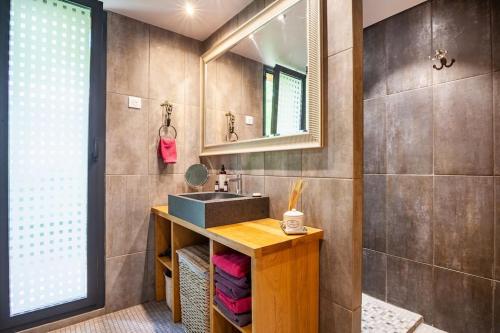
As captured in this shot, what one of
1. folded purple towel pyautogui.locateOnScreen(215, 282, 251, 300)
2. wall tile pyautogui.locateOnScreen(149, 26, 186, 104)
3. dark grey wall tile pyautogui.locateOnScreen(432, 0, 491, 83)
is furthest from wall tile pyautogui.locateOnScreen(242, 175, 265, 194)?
dark grey wall tile pyautogui.locateOnScreen(432, 0, 491, 83)

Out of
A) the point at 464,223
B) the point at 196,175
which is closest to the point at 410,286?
the point at 464,223

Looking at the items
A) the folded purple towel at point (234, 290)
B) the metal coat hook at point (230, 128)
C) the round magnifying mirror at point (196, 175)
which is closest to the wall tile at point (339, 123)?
the folded purple towel at point (234, 290)

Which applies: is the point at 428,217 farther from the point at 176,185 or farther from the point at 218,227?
the point at 176,185

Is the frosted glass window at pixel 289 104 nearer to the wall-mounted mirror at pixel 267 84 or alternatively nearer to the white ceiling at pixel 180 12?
the wall-mounted mirror at pixel 267 84

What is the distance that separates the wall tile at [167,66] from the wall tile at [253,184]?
0.99 m

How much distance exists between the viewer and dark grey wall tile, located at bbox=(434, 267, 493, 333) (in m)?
1.62

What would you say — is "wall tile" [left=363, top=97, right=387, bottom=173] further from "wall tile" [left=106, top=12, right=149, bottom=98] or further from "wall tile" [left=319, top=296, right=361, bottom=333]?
"wall tile" [left=106, top=12, right=149, bottom=98]

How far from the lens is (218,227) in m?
1.46

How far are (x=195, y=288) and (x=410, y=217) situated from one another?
1.67m

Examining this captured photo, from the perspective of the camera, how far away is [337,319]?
1.26m

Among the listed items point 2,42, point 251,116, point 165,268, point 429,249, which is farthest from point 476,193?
point 2,42

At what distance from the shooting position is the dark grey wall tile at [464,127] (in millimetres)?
1612

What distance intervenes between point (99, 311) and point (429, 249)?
8.24 ft

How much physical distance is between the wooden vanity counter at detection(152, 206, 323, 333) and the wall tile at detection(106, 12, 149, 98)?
1.30 metres
